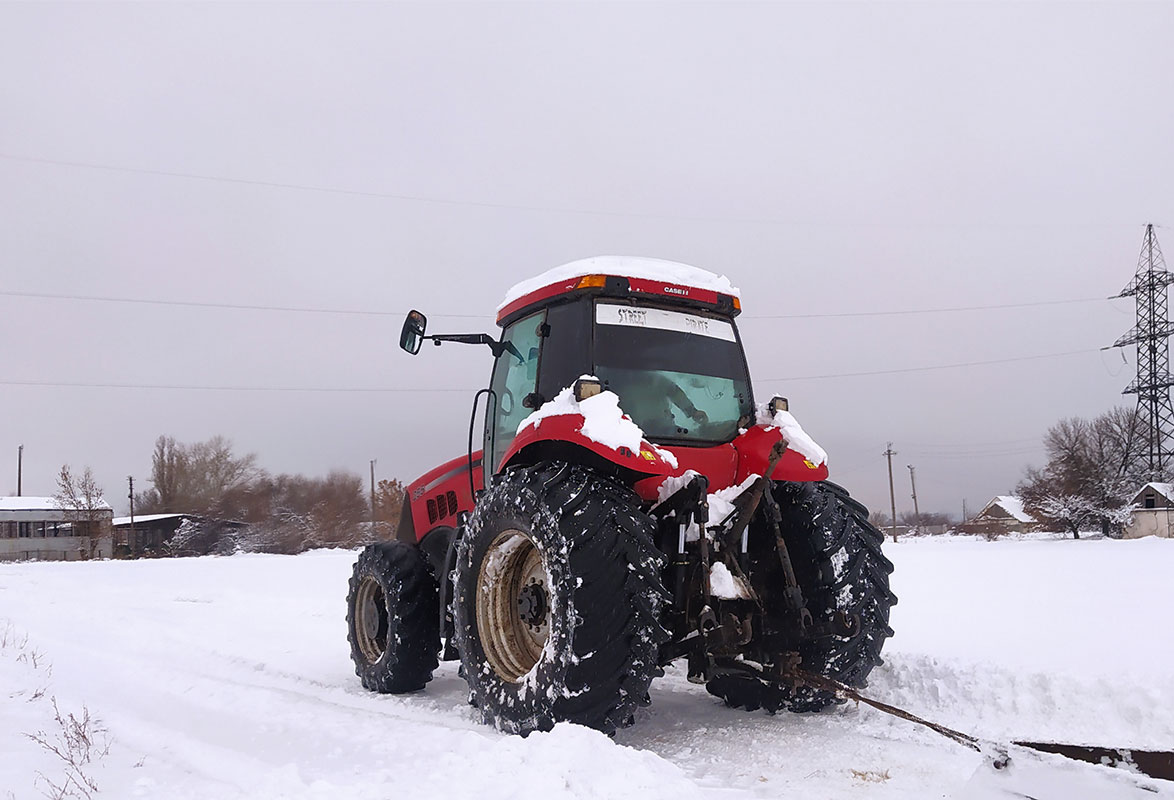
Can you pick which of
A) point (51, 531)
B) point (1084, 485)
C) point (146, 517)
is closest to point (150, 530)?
point (146, 517)

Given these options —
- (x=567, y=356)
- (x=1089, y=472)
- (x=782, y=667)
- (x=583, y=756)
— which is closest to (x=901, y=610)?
(x=782, y=667)

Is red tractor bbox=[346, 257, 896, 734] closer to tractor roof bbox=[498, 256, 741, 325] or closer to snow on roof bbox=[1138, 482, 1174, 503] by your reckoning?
tractor roof bbox=[498, 256, 741, 325]

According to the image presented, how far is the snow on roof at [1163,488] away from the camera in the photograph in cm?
4584

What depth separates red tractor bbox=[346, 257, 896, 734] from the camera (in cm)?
404

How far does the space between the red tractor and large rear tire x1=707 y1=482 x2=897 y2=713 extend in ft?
0.03

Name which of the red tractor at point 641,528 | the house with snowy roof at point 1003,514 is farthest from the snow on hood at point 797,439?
the house with snowy roof at point 1003,514

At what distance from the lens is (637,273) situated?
5008 mm

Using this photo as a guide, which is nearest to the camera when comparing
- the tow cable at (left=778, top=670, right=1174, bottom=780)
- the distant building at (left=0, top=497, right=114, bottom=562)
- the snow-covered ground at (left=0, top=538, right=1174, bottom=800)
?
the tow cable at (left=778, top=670, right=1174, bottom=780)

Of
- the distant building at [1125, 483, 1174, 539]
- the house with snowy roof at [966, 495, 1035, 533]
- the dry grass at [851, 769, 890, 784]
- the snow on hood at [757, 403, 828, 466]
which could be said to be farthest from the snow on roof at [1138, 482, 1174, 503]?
the dry grass at [851, 769, 890, 784]

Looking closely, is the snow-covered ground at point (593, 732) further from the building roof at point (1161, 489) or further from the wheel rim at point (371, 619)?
the building roof at point (1161, 489)

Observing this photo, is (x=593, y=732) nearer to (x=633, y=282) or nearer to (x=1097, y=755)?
(x=1097, y=755)

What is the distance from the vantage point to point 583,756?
11.1ft

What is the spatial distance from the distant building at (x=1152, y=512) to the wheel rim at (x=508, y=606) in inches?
1941

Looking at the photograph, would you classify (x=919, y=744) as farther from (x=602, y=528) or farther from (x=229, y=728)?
(x=229, y=728)
